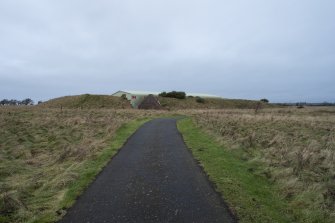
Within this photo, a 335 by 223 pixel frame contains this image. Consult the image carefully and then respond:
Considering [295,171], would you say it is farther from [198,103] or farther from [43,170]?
[198,103]

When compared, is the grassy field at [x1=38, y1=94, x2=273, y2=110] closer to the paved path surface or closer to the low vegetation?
the low vegetation

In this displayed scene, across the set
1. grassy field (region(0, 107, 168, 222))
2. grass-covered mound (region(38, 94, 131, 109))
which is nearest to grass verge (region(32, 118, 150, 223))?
grassy field (region(0, 107, 168, 222))

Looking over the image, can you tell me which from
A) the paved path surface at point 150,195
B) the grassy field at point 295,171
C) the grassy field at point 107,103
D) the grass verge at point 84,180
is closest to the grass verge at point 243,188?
the grassy field at point 295,171

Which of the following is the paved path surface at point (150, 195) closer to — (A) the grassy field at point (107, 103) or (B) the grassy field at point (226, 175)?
(B) the grassy field at point (226, 175)

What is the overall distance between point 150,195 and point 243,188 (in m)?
2.57

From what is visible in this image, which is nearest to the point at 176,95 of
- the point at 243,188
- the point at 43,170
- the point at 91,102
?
the point at 91,102

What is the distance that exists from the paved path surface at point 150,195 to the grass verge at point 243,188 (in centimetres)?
34

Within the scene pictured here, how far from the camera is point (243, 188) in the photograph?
9.38 metres

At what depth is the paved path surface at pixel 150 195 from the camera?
24.1 ft

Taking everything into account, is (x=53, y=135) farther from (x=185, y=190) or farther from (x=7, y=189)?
(x=185, y=190)

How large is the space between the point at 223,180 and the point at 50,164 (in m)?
7.62

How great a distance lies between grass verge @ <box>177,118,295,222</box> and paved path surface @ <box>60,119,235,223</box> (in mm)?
340

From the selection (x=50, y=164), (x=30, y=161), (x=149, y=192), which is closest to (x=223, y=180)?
(x=149, y=192)

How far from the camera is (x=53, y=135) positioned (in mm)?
22359
